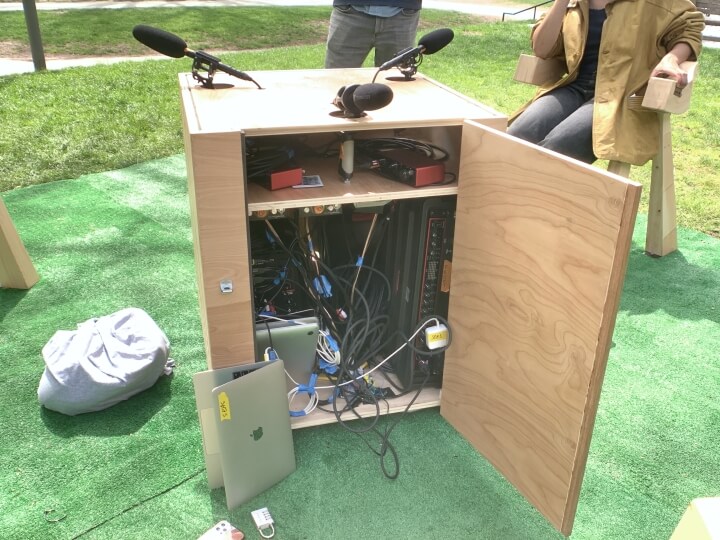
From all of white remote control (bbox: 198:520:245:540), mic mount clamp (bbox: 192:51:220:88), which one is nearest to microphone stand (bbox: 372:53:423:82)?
mic mount clamp (bbox: 192:51:220:88)

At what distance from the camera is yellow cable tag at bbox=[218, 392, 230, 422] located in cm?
155

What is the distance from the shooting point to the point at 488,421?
1.74m

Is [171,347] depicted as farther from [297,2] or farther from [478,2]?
[478,2]

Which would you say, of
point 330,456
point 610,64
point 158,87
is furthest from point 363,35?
point 158,87

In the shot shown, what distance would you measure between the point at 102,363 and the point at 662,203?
236cm

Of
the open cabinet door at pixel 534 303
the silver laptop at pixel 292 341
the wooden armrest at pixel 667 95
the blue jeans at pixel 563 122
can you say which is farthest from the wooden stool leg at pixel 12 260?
the wooden armrest at pixel 667 95

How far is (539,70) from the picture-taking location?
260 cm

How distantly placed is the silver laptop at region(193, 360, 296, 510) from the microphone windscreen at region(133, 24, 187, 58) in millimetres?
903

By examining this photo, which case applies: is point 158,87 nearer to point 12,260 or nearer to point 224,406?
point 12,260

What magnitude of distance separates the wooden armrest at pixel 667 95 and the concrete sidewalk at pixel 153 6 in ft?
18.2

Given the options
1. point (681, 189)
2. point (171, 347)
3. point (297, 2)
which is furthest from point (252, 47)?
point (171, 347)

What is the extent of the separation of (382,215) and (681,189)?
2.41m

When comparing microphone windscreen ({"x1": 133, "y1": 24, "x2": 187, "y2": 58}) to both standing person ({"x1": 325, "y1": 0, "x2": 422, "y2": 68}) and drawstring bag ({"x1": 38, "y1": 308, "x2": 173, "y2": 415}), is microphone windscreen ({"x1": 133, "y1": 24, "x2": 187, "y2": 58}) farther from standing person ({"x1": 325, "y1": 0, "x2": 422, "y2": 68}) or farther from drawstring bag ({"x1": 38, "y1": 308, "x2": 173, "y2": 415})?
standing person ({"x1": 325, "y1": 0, "x2": 422, "y2": 68})

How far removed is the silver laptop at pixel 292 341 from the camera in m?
1.82
